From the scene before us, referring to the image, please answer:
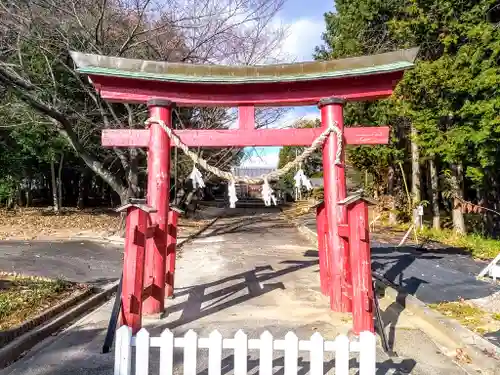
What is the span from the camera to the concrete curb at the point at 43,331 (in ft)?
14.3

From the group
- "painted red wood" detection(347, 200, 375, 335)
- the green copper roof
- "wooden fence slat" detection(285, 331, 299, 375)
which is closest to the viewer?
"wooden fence slat" detection(285, 331, 299, 375)

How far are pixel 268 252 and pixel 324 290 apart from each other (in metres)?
5.64

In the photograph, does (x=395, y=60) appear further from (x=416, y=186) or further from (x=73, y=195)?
(x=73, y=195)

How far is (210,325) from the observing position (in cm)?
556

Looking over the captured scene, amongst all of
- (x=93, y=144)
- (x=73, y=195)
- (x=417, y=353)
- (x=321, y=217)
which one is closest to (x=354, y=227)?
(x=417, y=353)

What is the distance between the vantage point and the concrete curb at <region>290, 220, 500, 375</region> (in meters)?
4.21

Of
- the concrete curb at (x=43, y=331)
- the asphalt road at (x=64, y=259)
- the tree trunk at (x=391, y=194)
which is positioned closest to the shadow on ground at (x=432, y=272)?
the concrete curb at (x=43, y=331)

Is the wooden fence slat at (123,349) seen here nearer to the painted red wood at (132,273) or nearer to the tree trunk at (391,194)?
the painted red wood at (132,273)

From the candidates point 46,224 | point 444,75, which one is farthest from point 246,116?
point 46,224

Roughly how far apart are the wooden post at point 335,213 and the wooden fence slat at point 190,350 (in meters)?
3.15

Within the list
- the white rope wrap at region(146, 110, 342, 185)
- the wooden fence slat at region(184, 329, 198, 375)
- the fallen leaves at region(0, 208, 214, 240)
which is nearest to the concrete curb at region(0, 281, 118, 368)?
the wooden fence slat at region(184, 329, 198, 375)

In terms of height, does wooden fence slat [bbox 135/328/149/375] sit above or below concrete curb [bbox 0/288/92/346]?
above

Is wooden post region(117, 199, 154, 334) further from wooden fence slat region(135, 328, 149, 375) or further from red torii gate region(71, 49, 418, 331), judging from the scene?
wooden fence slat region(135, 328, 149, 375)

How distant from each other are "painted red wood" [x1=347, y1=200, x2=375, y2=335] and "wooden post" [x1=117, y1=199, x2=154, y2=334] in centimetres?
231
